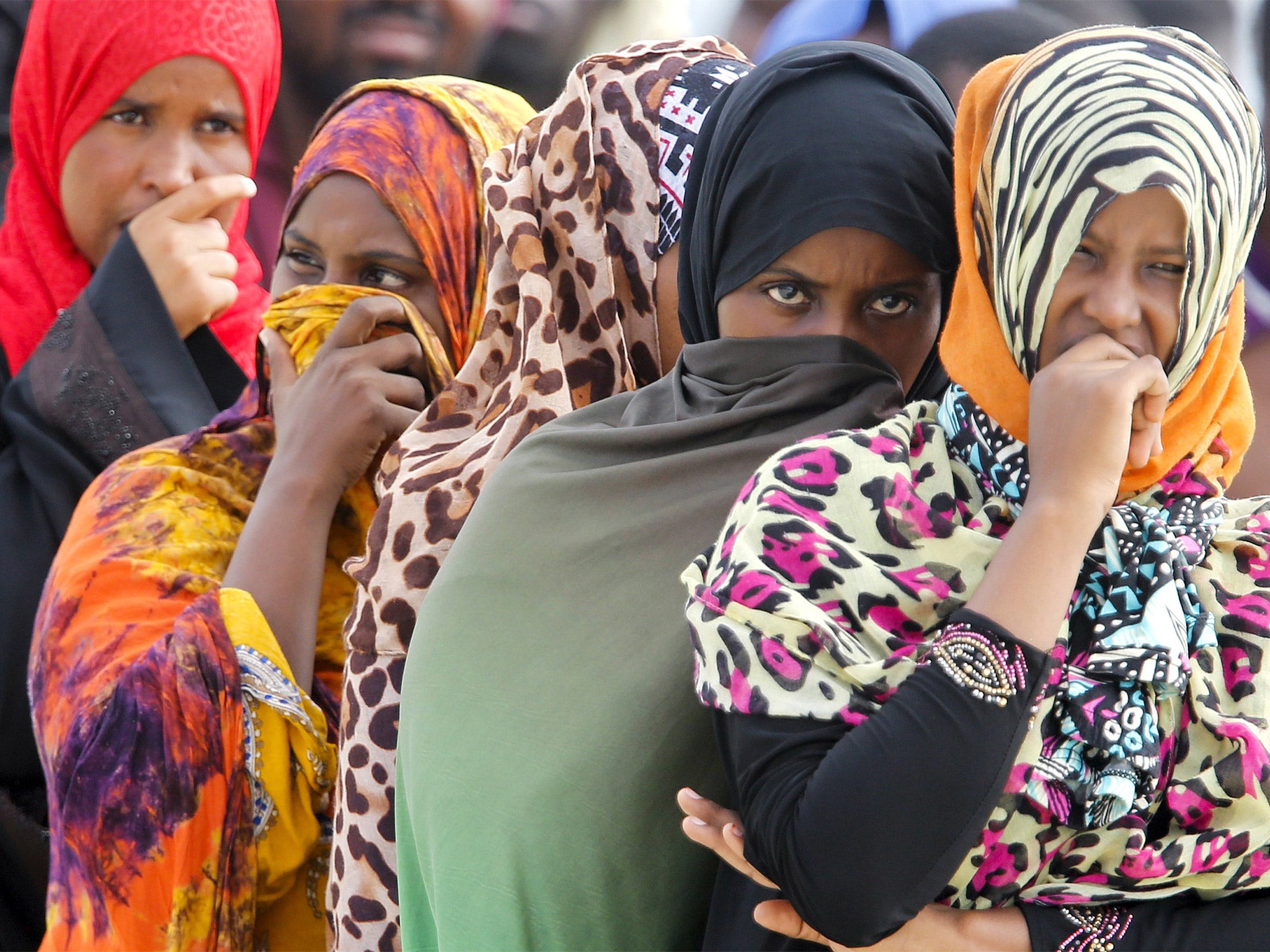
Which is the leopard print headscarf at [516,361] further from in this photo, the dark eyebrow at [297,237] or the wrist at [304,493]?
the dark eyebrow at [297,237]

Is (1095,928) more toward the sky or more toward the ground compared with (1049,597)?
more toward the ground

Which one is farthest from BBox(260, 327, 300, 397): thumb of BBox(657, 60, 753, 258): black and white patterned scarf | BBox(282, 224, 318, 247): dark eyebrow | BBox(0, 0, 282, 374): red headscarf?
BBox(0, 0, 282, 374): red headscarf

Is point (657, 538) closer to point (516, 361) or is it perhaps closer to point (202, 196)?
point (516, 361)

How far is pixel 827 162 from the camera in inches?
52.6

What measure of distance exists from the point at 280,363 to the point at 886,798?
4.53 ft

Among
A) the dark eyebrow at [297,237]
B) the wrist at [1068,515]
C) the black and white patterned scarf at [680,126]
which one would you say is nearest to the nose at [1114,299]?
the wrist at [1068,515]

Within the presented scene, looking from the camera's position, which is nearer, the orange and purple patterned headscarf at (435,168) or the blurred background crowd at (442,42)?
the orange and purple patterned headscarf at (435,168)

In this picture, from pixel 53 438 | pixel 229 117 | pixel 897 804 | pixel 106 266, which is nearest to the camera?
pixel 897 804

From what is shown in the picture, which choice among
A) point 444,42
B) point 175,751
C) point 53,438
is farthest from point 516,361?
point 444,42

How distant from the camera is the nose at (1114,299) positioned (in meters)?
1.11

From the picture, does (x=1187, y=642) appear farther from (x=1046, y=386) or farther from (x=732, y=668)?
(x=732, y=668)

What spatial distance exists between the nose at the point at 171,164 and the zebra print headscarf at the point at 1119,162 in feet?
6.30

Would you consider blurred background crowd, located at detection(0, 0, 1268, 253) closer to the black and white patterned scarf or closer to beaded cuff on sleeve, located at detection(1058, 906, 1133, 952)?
the black and white patterned scarf

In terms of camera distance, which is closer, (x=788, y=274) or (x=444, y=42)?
(x=788, y=274)
